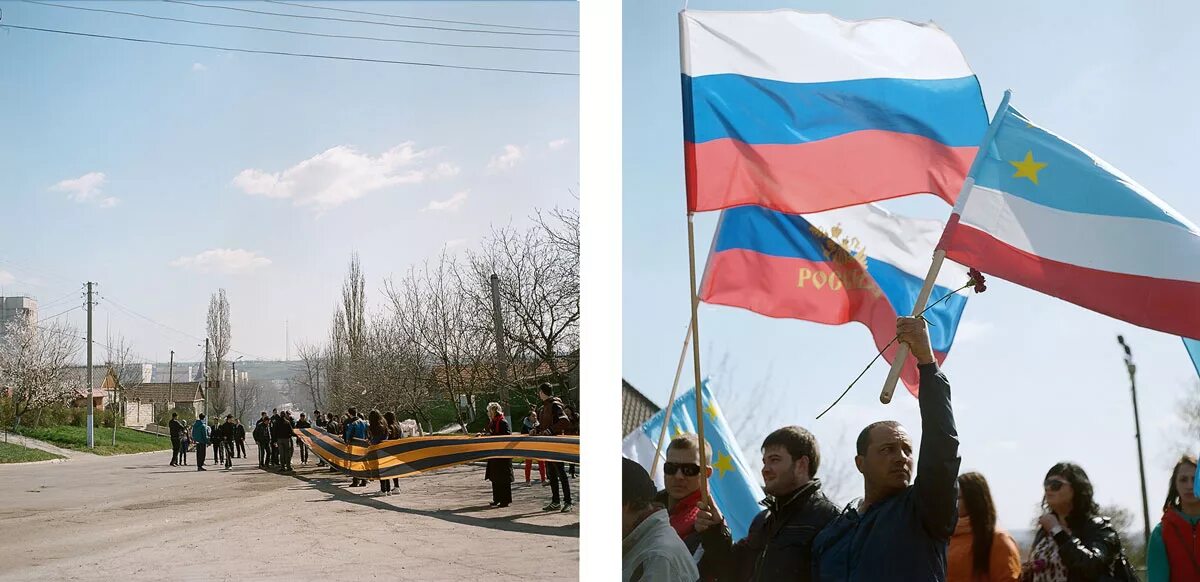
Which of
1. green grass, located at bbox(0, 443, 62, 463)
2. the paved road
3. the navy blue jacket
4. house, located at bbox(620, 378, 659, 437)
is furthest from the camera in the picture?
green grass, located at bbox(0, 443, 62, 463)

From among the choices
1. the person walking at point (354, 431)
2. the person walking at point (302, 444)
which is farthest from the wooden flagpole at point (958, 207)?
the person walking at point (302, 444)

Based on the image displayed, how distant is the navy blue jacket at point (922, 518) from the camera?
1.93 metres

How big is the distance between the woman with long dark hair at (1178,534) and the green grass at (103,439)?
10.1ft

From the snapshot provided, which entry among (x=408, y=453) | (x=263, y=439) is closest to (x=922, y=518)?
(x=408, y=453)

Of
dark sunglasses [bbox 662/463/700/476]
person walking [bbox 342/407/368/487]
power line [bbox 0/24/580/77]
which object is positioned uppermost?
power line [bbox 0/24/580/77]

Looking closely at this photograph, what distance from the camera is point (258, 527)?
322 centimetres

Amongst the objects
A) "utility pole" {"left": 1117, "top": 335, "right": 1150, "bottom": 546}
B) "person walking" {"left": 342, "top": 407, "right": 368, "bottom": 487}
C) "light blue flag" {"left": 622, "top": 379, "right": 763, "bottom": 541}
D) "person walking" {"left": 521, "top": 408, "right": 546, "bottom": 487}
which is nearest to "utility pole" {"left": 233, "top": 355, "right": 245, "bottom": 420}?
"person walking" {"left": 342, "top": 407, "right": 368, "bottom": 487}

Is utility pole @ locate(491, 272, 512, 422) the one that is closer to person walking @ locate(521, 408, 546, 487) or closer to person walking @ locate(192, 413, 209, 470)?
person walking @ locate(521, 408, 546, 487)

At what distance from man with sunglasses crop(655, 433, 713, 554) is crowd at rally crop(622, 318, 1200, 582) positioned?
63 millimetres

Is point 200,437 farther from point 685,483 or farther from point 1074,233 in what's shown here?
point 1074,233

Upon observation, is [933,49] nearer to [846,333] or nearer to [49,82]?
[846,333]

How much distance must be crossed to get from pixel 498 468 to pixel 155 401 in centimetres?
129

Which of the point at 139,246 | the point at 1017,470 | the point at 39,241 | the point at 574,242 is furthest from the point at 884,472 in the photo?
the point at 39,241

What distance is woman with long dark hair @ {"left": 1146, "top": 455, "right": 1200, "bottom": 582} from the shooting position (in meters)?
1.83
